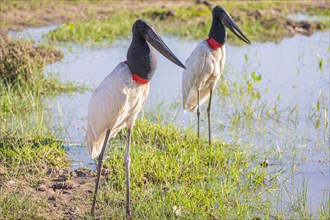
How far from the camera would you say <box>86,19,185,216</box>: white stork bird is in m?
4.62

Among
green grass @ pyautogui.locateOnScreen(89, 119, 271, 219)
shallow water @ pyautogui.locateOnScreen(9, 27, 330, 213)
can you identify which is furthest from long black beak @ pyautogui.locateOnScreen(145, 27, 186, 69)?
shallow water @ pyautogui.locateOnScreen(9, 27, 330, 213)

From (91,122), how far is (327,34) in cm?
827

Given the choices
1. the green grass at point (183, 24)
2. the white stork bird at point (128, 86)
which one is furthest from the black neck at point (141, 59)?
the green grass at point (183, 24)

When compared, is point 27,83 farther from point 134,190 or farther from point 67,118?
point 134,190

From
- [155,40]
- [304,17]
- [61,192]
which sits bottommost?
[61,192]

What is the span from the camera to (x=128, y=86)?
4.64 meters

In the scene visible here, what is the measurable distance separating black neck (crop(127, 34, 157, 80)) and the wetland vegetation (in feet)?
2.82

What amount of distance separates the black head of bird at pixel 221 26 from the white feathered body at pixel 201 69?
4.0 inches

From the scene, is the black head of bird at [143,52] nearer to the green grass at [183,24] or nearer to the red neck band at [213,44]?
the red neck band at [213,44]

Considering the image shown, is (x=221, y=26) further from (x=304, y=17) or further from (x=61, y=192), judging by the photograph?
(x=304, y=17)

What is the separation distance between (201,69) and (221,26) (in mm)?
437

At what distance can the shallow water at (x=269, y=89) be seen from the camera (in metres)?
6.16

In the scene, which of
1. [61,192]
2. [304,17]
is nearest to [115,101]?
[61,192]

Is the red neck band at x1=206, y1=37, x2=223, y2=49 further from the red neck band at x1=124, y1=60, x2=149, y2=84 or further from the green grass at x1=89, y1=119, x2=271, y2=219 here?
the red neck band at x1=124, y1=60, x2=149, y2=84
